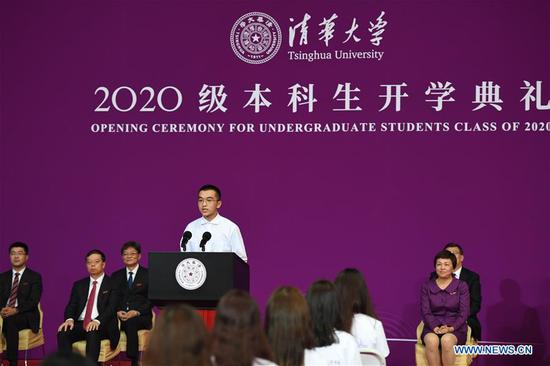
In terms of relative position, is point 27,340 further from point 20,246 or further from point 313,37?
point 313,37

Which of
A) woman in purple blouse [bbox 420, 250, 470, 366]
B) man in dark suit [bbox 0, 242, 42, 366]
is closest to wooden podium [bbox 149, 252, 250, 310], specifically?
woman in purple blouse [bbox 420, 250, 470, 366]

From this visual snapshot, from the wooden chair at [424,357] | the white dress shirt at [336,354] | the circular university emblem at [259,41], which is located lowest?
the wooden chair at [424,357]

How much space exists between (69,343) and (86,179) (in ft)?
5.30

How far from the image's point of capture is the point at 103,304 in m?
6.48

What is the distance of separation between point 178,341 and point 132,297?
4.54 metres

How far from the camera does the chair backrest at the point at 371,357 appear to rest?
3651 millimetres

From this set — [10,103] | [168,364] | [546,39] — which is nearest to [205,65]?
[10,103]

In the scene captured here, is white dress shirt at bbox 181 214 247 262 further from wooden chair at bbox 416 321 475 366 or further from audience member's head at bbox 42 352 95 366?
audience member's head at bbox 42 352 95 366

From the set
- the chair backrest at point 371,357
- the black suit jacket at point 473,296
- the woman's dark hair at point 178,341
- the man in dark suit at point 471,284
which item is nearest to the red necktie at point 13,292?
the black suit jacket at point 473,296

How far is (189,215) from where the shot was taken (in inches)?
286

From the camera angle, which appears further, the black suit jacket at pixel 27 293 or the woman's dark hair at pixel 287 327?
the black suit jacket at pixel 27 293

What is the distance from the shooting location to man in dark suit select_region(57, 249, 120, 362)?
624 cm

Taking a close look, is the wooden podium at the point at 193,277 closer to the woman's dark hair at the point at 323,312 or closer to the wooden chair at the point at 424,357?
the woman's dark hair at the point at 323,312
